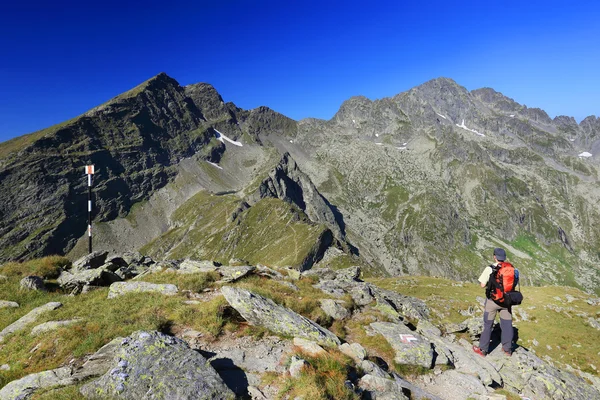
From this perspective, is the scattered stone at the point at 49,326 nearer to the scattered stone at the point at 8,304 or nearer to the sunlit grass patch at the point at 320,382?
the scattered stone at the point at 8,304

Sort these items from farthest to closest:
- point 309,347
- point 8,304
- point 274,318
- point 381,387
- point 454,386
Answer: point 8,304 < point 274,318 < point 454,386 < point 309,347 < point 381,387

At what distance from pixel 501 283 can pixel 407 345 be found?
19.9 ft

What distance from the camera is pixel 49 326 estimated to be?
46.7 ft

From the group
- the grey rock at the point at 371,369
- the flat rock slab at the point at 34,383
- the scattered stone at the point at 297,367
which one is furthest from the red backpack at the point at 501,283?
the flat rock slab at the point at 34,383

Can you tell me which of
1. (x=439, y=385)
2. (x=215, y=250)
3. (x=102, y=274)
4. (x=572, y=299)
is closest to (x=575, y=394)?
(x=439, y=385)

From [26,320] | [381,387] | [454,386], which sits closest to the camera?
[381,387]

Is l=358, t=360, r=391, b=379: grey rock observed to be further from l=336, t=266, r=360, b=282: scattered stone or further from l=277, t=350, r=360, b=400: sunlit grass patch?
l=336, t=266, r=360, b=282: scattered stone

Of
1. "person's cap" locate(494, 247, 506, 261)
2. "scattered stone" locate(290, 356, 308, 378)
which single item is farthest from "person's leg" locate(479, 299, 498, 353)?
"scattered stone" locate(290, 356, 308, 378)

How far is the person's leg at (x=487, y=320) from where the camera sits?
658 inches

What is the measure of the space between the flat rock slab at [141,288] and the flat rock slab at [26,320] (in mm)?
2781

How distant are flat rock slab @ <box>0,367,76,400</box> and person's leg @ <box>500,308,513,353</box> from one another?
2020 cm

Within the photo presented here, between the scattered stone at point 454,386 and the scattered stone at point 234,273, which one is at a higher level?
the scattered stone at point 234,273

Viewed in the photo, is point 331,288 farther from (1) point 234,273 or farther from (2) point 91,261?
(2) point 91,261

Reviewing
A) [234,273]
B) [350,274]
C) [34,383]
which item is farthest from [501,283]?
[350,274]
